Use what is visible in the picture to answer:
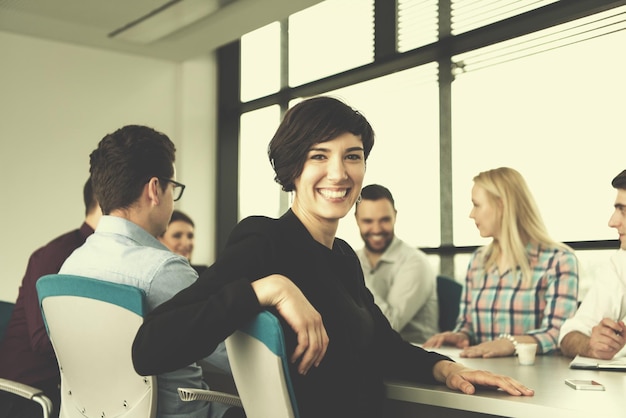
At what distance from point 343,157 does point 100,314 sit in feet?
2.28

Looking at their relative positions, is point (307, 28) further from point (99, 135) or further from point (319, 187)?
point (319, 187)

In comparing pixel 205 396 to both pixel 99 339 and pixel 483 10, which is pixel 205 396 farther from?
pixel 483 10

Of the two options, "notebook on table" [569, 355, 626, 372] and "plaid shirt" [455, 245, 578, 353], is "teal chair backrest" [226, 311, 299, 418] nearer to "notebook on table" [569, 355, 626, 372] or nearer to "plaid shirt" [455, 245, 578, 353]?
"notebook on table" [569, 355, 626, 372]

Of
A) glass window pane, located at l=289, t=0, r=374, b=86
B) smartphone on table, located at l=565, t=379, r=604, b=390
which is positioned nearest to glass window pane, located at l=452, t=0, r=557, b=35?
glass window pane, located at l=289, t=0, r=374, b=86

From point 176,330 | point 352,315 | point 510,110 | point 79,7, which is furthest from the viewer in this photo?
point 79,7

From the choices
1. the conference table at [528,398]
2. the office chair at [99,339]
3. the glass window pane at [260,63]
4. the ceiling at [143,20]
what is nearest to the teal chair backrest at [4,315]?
the office chair at [99,339]

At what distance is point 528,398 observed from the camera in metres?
1.56

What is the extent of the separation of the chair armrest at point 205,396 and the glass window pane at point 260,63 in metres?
5.08

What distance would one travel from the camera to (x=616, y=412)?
141cm

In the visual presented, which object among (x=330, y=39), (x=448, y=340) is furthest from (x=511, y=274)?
(x=330, y=39)

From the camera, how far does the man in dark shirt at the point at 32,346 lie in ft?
8.17

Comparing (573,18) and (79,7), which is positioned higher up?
(79,7)

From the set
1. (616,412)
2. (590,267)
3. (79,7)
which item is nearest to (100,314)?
(616,412)

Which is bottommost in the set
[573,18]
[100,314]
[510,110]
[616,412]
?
[616,412]
